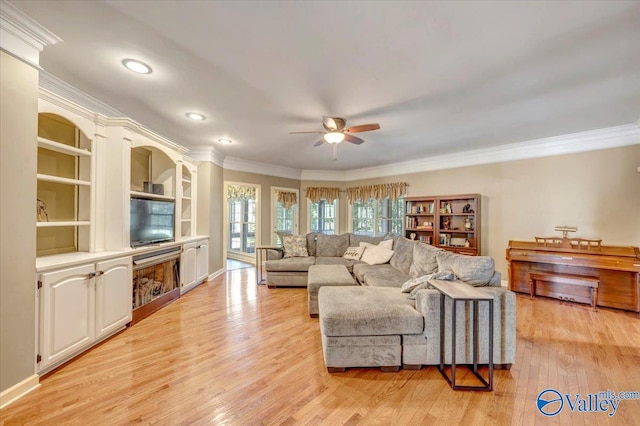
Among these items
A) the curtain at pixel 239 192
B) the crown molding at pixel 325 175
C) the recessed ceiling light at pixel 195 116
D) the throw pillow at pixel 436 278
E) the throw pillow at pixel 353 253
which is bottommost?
the throw pillow at pixel 353 253

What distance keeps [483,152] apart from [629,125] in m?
1.81

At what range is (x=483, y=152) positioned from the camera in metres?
4.91

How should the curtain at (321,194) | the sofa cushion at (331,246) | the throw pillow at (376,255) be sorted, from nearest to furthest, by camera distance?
the throw pillow at (376,255)
the sofa cushion at (331,246)
the curtain at (321,194)

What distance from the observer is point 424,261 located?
3244mm

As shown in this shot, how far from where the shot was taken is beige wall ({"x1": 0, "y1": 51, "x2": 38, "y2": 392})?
66.0 inches

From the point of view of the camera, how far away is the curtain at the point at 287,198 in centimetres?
680

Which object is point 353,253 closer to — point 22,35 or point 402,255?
point 402,255

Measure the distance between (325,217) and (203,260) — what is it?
373cm

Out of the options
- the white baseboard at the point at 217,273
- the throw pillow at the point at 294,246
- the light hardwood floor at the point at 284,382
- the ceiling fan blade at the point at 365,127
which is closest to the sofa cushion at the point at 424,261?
the light hardwood floor at the point at 284,382

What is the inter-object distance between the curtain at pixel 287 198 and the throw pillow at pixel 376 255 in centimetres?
288

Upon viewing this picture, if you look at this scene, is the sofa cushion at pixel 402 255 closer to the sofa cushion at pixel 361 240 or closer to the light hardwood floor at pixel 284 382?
the sofa cushion at pixel 361 240

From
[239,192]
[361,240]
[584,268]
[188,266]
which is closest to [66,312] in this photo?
[188,266]

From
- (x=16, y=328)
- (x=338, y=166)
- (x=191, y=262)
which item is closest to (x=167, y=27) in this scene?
(x=16, y=328)

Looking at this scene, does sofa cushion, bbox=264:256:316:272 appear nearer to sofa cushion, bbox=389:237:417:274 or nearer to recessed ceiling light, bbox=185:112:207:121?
sofa cushion, bbox=389:237:417:274
